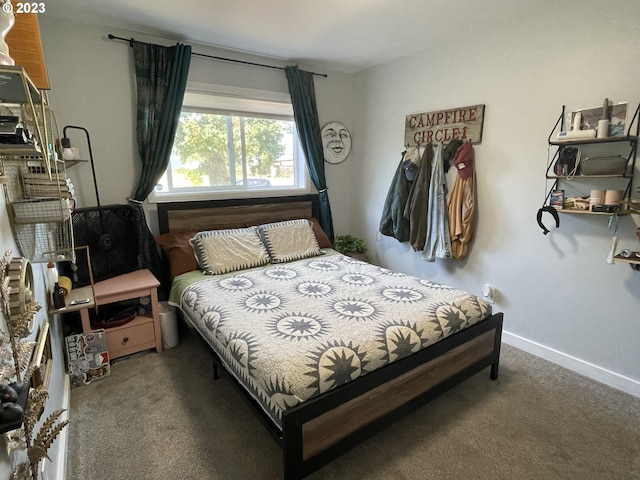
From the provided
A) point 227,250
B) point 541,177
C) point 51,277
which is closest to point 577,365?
point 541,177

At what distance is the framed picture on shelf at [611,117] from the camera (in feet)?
6.57

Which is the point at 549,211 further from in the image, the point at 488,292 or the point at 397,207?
the point at 397,207

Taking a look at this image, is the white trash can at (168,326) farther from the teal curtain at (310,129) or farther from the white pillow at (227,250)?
the teal curtain at (310,129)

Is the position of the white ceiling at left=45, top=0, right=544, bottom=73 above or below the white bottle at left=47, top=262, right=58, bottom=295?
above

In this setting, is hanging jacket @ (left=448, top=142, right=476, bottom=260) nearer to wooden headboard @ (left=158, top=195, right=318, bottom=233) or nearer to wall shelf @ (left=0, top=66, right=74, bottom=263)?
wooden headboard @ (left=158, top=195, right=318, bottom=233)

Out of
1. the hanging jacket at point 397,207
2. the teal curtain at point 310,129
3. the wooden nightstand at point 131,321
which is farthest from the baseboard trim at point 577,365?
the wooden nightstand at point 131,321

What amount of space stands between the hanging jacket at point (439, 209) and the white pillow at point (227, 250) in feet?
4.99

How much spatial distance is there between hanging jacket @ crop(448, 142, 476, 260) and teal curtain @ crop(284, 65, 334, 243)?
1356 millimetres

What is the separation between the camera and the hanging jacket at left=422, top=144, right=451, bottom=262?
301 centimetres

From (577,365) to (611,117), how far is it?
164cm

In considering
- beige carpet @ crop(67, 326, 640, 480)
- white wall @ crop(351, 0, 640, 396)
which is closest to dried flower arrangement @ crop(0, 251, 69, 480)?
beige carpet @ crop(67, 326, 640, 480)

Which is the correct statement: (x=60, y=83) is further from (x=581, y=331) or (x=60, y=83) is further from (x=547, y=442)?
(x=581, y=331)

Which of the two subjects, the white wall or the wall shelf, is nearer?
the wall shelf

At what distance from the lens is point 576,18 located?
2.16 meters
